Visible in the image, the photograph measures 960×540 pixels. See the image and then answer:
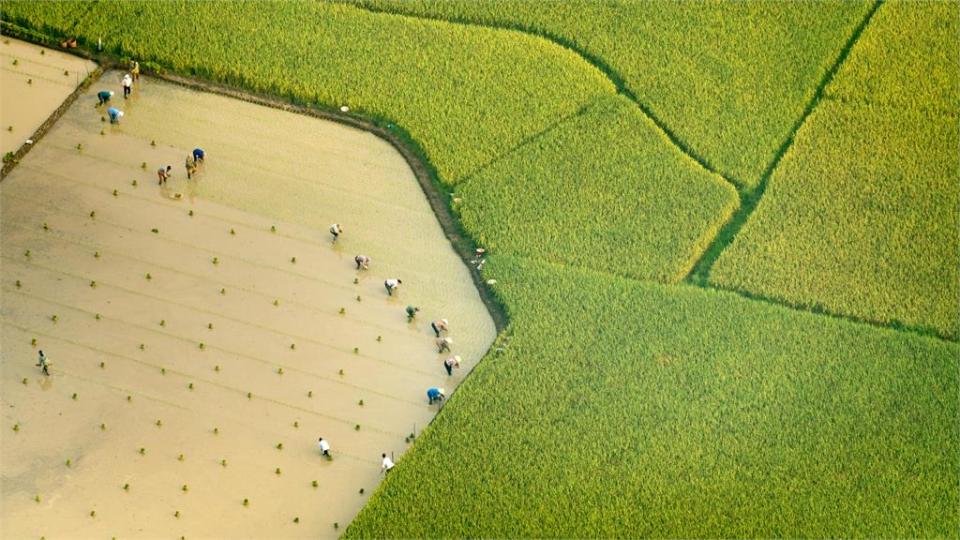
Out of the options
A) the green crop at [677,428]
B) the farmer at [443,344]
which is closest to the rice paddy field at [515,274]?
the green crop at [677,428]

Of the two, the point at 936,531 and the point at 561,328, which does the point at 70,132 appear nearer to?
the point at 561,328

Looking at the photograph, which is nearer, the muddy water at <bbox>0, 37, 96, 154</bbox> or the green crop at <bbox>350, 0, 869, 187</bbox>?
the muddy water at <bbox>0, 37, 96, 154</bbox>

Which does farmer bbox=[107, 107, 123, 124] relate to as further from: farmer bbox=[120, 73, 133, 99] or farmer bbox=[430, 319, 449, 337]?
farmer bbox=[430, 319, 449, 337]

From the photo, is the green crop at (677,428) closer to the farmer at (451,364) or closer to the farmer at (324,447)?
the farmer at (451,364)

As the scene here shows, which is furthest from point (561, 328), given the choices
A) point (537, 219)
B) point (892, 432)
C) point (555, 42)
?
point (555, 42)

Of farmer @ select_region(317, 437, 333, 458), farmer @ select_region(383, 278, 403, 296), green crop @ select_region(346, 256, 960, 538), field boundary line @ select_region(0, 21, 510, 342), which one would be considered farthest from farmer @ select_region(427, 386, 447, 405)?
farmer @ select_region(383, 278, 403, 296)

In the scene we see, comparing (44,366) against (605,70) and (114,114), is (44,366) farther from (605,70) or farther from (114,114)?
(605,70)
